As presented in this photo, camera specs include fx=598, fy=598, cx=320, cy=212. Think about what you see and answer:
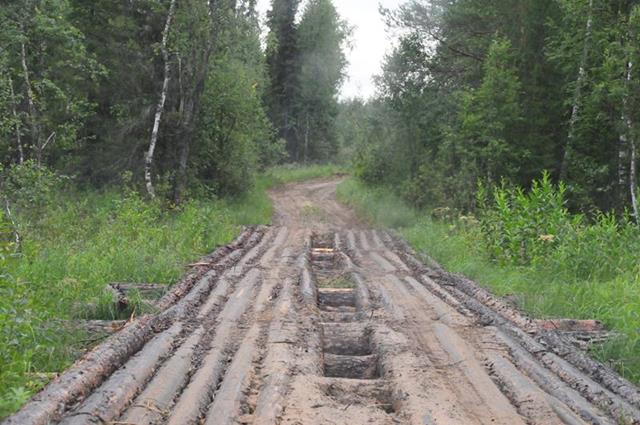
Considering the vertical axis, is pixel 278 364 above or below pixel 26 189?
below

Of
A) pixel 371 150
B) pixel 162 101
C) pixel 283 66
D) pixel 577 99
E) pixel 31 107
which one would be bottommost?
pixel 371 150

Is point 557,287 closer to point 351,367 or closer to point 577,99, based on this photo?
point 351,367

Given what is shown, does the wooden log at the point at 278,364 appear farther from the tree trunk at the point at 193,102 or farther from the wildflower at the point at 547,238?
the tree trunk at the point at 193,102

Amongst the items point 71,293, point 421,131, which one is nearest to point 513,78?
point 421,131

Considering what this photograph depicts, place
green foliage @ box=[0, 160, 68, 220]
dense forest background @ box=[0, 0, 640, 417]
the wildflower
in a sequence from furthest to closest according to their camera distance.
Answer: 1. green foliage @ box=[0, 160, 68, 220]
2. the wildflower
3. dense forest background @ box=[0, 0, 640, 417]

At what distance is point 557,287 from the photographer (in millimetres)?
7836

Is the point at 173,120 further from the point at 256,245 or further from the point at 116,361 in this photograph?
the point at 116,361

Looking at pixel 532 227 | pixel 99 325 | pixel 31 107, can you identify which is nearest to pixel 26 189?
pixel 31 107

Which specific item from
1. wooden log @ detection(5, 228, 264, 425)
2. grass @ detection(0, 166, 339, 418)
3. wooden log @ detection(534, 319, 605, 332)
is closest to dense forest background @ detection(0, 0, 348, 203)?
grass @ detection(0, 166, 339, 418)

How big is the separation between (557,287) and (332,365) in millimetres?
3980

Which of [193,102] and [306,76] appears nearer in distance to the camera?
[193,102]

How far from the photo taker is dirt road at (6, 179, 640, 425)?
3.97m

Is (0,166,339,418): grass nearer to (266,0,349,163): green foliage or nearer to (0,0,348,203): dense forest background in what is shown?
(0,0,348,203): dense forest background

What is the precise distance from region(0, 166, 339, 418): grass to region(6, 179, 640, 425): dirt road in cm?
39
